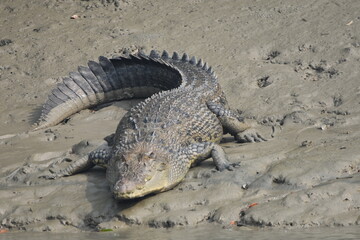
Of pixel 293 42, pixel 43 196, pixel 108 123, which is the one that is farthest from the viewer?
pixel 293 42

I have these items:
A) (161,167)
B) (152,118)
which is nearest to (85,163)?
(152,118)

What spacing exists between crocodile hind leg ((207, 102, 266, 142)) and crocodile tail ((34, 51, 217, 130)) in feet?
4.10

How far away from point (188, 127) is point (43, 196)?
1611 mm

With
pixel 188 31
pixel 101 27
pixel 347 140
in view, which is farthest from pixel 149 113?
pixel 101 27

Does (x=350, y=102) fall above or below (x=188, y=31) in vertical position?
below

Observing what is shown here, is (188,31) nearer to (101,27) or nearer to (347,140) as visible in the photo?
(101,27)

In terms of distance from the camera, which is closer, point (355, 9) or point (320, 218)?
point (320, 218)

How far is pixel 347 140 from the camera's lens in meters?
6.49

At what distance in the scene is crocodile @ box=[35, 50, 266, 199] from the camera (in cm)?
602

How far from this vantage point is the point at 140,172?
5.82 metres

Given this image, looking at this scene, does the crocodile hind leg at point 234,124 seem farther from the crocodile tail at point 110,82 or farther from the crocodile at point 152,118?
the crocodile tail at point 110,82

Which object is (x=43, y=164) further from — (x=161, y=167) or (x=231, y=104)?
(x=231, y=104)

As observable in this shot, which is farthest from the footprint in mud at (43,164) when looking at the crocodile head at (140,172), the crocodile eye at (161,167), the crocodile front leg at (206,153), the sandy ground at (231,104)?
the crocodile eye at (161,167)

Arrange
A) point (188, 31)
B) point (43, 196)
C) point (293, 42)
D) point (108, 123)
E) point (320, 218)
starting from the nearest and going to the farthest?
point (320, 218), point (43, 196), point (108, 123), point (293, 42), point (188, 31)
